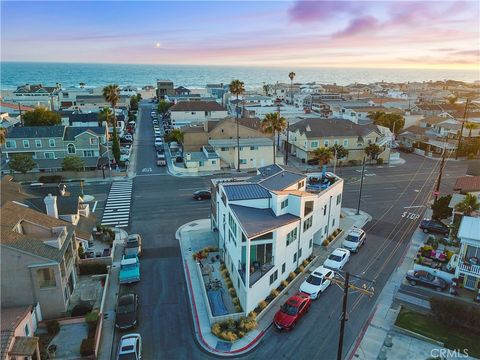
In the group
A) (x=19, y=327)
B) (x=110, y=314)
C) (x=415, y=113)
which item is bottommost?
(x=110, y=314)

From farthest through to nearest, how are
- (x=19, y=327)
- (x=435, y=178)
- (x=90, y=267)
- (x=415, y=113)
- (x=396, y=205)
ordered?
1. (x=415, y=113)
2. (x=435, y=178)
3. (x=396, y=205)
4. (x=90, y=267)
5. (x=19, y=327)

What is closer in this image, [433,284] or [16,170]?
[433,284]

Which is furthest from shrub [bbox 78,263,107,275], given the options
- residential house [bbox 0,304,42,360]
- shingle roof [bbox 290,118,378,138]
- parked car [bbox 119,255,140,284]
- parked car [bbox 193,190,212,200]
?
shingle roof [bbox 290,118,378,138]

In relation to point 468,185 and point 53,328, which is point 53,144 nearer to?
point 53,328

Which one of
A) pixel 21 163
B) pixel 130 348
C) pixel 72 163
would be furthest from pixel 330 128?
pixel 130 348

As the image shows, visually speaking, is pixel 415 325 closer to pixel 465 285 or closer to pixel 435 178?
pixel 465 285

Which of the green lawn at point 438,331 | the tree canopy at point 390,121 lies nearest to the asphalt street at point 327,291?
the green lawn at point 438,331

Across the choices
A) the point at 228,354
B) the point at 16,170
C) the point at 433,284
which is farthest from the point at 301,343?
the point at 16,170
